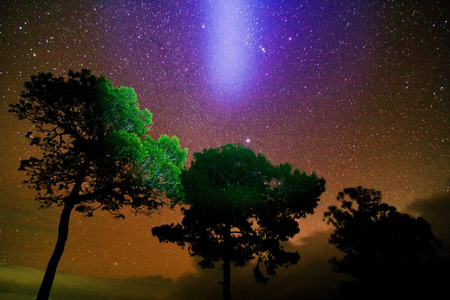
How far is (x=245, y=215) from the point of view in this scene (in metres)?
13.6

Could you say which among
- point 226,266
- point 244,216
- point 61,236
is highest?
point 244,216

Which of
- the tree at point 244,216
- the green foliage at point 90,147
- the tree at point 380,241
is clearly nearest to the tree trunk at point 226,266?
the tree at point 244,216

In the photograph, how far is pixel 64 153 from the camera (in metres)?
11.6

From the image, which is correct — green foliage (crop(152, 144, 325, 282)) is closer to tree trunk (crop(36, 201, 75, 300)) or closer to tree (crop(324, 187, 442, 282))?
tree trunk (crop(36, 201, 75, 300))

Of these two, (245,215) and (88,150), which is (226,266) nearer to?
(245,215)

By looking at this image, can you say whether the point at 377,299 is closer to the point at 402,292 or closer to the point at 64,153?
the point at 402,292

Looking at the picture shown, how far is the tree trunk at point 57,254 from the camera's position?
9484 mm

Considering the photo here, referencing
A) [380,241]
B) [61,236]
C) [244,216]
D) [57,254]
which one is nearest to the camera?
[57,254]

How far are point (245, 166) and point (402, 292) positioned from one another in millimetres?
11807

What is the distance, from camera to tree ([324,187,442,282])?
26.2 m

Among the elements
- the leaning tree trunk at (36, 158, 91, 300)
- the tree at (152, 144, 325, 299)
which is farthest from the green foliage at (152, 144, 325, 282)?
the leaning tree trunk at (36, 158, 91, 300)

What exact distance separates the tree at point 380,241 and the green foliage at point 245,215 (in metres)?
15.6

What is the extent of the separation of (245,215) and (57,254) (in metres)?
9.47

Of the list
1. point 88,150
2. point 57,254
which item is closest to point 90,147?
point 88,150
